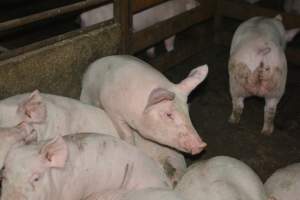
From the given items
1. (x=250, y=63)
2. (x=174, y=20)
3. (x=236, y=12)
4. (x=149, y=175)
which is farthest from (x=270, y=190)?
(x=236, y=12)

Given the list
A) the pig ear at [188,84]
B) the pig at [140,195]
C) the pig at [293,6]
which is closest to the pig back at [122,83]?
the pig ear at [188,84]

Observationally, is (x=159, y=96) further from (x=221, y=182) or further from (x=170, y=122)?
(x=221, y=182)

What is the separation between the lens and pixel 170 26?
5.79 m

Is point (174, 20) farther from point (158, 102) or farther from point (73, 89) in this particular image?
point (158, 102)

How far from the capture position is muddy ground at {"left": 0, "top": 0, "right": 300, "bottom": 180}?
15.6ft

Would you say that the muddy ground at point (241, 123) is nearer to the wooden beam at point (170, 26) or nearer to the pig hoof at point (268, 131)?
the pig hoof at point (268, 131)

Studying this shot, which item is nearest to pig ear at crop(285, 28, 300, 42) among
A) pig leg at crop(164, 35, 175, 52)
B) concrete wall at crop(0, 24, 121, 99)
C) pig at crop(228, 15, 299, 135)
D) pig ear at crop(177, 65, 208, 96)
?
pig at crop(228, 15, 299, 135)

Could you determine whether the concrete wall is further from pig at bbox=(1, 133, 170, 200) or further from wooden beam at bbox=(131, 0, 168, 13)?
pig at bbox=(1, 133, 170, 200)

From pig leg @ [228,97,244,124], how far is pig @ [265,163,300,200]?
156 centimetres

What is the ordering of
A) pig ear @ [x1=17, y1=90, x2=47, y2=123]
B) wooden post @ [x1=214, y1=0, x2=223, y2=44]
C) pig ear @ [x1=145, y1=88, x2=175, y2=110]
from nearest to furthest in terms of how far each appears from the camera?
pig ear @ [x1=17, y1=90, x2=47, y2=123], pig ear @ [x1=145, y1=88, x2=175, y2=110], wooden post @ [x1=214, y1=0, x2=223, y2=44]

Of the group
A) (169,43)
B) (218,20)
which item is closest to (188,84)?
(169,43)

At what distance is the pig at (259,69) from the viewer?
4.77 metres

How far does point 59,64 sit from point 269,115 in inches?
89.1

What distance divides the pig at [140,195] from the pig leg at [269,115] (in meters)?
2.31
